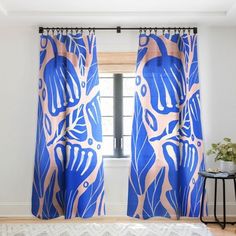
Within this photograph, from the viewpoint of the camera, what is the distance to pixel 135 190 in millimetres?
3619

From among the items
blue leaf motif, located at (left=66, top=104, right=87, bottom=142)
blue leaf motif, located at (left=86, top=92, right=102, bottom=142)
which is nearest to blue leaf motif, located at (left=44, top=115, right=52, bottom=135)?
blue leaf motif, located at (left=66, top=104, right=87, bottom=142)

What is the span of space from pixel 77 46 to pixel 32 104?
916 millimetres

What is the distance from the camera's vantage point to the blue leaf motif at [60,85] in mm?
3619

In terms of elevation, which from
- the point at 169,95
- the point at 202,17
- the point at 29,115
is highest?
the point at 202,17

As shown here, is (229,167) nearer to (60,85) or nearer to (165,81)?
(165,81)

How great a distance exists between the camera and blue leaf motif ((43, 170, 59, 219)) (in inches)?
142

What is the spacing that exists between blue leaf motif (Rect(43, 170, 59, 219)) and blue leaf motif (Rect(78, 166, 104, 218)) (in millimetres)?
313

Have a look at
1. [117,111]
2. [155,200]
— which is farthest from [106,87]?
[155,200]

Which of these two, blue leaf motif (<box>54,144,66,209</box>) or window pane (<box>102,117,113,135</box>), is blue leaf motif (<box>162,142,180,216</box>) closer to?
window pane (<box>102,117,113,135</box>)

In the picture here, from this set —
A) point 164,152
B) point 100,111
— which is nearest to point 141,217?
point 164,152

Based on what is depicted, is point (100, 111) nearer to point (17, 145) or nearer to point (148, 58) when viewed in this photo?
point (148, 58)

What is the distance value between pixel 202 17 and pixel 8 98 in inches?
100

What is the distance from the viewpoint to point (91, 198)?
3.62 m

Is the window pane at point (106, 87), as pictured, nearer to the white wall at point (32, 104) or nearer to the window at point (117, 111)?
the window at point (117, 111)
